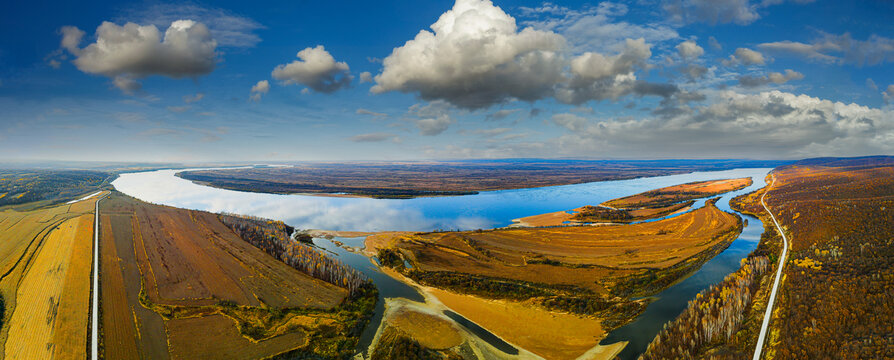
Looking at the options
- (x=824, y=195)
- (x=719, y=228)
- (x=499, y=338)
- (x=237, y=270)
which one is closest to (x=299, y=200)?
(x=237, y=270)

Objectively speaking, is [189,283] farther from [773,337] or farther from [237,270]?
[773,337]

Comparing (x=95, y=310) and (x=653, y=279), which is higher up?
(x=95, y=310)

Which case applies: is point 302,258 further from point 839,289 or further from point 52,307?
point 839,289

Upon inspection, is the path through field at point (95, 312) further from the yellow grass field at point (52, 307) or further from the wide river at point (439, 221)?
the wide river at point (439, 221)

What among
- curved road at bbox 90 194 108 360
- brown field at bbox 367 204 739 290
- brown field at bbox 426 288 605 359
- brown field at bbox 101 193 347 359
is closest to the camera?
curved road at bbox 90 194 108 360

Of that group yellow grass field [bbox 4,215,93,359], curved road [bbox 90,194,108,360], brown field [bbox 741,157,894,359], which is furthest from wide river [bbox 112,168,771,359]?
yellow grass field [bbox 4,215,93,359]

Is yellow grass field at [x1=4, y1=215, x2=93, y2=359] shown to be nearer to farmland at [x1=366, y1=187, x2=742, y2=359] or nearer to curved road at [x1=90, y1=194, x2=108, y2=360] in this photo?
curved road at [x1=90, y1=194, x2=108, y2=360]

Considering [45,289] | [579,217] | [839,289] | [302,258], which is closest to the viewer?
[839,289]

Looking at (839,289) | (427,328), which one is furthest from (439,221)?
(839,289)
